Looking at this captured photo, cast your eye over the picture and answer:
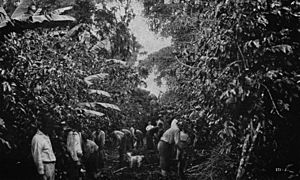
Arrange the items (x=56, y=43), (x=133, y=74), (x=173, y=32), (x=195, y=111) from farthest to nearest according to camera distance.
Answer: (x=173, y=32)
(x=133, y=74)
(x=56, y=43)
(x=195, y=111)

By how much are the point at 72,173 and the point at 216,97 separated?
451cm

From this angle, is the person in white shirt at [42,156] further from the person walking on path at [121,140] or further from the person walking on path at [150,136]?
the person walking on path at [150,136]

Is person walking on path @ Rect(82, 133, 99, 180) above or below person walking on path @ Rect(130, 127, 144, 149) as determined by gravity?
below

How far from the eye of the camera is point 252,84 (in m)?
6.41

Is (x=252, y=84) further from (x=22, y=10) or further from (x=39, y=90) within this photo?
(x=22, y=10)

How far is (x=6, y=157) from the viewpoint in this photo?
9.06 m

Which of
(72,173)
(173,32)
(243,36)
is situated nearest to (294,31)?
(243,36)

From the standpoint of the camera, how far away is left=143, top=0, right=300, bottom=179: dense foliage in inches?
254

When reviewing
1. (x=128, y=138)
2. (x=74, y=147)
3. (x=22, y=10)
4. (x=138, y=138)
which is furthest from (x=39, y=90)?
(x=138, y=138)

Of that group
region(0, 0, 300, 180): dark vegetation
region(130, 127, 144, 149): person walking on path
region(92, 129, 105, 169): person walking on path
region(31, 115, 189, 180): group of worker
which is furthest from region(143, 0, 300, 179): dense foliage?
region(130, 127, 144, 149): person walking on path

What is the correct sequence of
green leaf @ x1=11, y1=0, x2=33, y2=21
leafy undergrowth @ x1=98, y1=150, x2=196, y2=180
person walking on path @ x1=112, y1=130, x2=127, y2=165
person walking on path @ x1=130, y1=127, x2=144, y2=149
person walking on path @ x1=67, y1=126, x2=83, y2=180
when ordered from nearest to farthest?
green leaf @ x1=11, y1=0, x2=33, y2=21 → person walking on path @ x1=67, y1=126, x2=83, y2=180 → leafy undergrowth @ x1=98, y1=150, x2=196, y2=180 → person walking on path @ x1=112, y1=130, x2=127, y2=165 → person walking on path @ x1=130, y1=127, x2=144, y2=149

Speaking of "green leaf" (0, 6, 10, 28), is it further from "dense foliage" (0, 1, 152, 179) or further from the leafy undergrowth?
the leafy undergrowth

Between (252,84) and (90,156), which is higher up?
(252,84)

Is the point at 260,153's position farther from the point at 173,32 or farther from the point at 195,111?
the point at 173,32
